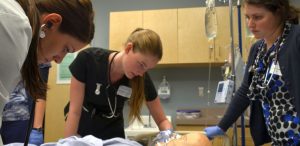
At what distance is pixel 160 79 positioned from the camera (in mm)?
4059

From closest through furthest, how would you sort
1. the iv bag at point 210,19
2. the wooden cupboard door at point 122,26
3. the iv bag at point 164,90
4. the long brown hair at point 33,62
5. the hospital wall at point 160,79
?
the long brown hair at point 33,62 < the iv bag at point 210,19 < the hospital wall at point 160,79 < the wooden cupboard door at point 122,26 < the iv bag at point 164,90

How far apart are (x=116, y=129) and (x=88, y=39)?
2.27 ft

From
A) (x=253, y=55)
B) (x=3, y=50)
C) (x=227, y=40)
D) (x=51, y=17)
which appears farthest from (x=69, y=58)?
(x=3, y=50)

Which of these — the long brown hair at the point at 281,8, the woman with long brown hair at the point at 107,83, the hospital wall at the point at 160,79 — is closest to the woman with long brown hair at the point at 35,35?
the woman with long brown hair at the point at 107,83

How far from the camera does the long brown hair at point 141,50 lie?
63.1 inches

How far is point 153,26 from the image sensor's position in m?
3.76

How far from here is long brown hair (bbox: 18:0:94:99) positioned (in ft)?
2.47

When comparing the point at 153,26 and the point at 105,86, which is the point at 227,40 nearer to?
the point at 153,26

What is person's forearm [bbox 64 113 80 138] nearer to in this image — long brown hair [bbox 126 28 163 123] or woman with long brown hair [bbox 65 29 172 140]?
woman with long brown hair [bbox 65 29 172 140]

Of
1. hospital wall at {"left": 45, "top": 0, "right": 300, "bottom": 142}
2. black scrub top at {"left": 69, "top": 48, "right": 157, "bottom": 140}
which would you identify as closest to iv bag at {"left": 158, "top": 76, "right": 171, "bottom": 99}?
hospital wall at {"left": 45, "top": 0, "right": 300, "bottom": 142}

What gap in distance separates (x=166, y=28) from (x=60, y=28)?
2.81 meters

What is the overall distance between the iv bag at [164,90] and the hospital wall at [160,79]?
5 centimetres

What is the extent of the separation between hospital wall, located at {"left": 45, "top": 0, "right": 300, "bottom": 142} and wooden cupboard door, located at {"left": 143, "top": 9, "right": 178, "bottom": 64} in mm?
357

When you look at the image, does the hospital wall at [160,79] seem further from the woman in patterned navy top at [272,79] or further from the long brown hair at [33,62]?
the long brown hair at [33,62]
